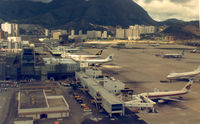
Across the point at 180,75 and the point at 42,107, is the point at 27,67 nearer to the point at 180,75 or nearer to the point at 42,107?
the point at 42,107

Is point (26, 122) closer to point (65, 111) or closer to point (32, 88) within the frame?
point (65, 111)

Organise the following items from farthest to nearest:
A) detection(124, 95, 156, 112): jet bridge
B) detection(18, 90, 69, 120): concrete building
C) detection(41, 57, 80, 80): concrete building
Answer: detection(41, 57, 80, 80): concrete building → detection(124, 95, 156, 112): jet bridge → detection(18, 90, 69, 120): concrete building

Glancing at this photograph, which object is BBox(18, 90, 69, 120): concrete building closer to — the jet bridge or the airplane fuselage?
the jet bridge

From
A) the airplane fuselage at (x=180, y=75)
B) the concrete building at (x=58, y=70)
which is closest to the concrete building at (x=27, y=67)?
the concrete building at (x=58, y=70)

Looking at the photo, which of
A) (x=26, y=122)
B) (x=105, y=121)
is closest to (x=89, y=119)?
(x=105, y=121)

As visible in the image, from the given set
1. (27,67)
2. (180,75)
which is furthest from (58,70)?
(180,75)

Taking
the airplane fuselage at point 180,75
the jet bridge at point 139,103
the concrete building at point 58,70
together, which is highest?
the concrete building at point 58,70

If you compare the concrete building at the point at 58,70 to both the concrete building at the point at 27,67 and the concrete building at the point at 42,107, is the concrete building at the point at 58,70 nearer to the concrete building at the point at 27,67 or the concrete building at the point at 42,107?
the concrete building at the point at 27,67

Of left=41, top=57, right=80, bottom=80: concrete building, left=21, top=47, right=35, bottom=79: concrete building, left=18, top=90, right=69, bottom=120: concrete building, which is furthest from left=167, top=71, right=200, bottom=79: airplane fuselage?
left=21, top=47, right=35, bottom=79: concrete building

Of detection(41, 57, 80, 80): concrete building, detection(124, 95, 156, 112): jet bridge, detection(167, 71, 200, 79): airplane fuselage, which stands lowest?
detection(124, 95, 156, 112): jet bridge
